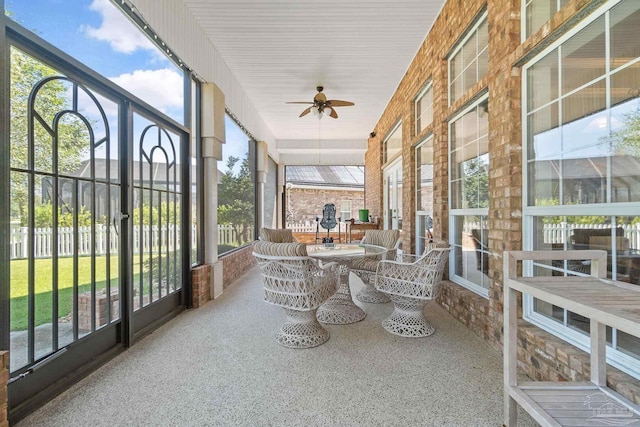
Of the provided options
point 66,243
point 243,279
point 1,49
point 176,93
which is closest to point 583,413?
point 66,243

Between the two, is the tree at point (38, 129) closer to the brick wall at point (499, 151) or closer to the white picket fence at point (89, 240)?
the white picket fence at point (89, 240)

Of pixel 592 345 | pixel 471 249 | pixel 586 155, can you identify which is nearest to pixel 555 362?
pixel 592 345

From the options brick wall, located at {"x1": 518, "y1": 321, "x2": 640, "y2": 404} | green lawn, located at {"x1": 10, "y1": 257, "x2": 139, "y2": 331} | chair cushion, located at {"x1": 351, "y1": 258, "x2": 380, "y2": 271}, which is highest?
green lawn, located at {"x1": 10, "y1": 257, "x2": 139, "y2": 331}

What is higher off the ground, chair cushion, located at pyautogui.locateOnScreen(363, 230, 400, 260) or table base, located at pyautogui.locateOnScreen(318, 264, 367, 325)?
chair cushion, located at pyautogui.locateOnScreen(363, 230, 400, 260)

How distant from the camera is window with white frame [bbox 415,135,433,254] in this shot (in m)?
4.19

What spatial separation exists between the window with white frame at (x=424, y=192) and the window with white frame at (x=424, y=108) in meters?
0.27

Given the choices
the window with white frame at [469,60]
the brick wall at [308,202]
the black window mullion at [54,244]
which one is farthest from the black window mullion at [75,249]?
the brick wall at [308,202]

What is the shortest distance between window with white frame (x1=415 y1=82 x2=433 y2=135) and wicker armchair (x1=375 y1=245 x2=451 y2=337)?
2.28 m

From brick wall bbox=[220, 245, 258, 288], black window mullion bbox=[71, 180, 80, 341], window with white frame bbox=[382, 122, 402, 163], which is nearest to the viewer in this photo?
black window mullion bbox=[71, 180, 80, 341]

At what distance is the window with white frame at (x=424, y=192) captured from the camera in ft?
13.8

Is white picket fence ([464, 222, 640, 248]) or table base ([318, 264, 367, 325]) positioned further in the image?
table base ([318, 264, 367, 325])

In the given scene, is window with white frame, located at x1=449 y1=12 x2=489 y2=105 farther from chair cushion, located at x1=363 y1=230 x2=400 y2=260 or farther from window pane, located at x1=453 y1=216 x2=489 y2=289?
chair cushion, located at x1=363 y1=230 x2=400 y2=260

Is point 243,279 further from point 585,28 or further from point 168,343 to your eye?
point 585,28

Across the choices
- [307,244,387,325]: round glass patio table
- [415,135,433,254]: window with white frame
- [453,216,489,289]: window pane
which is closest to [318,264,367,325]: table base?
[307,244,387,325]: round glass patio table
